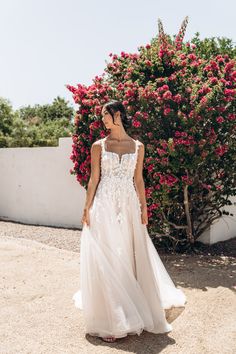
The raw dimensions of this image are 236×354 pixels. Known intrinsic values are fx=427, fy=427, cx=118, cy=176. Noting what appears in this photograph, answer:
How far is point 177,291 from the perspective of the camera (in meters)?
4.50

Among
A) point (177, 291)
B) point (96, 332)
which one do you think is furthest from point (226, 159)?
point (96, 332)

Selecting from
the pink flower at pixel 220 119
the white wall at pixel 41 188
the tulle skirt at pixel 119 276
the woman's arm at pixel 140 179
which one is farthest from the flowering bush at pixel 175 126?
the tulle skirt at pixel 119 276

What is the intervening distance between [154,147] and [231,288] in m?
2.31

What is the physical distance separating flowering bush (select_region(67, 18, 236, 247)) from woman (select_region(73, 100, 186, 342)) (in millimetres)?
A: 2097

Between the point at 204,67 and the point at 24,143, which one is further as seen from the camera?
the point at 24,143

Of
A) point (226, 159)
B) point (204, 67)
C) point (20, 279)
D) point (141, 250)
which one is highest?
point (204, 67)

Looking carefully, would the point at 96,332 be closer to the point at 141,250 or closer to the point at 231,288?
the point at 141,250

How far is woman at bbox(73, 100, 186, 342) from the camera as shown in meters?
3.72

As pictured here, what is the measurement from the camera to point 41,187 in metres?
10.7

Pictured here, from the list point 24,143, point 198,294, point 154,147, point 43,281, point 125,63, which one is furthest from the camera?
point 24,143

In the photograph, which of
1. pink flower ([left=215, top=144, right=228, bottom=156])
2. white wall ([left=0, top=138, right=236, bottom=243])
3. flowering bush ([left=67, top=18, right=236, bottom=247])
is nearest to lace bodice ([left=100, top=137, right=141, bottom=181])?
flowering bush ([left=67, top=18, right=236, bottom=247])

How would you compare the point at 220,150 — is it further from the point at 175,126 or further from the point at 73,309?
the point at 73,309

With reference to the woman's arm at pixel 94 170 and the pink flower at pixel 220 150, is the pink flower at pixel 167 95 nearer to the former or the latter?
the pink flower at pixel 220 150

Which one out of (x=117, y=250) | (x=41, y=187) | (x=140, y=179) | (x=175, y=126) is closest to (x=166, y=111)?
(x=175, y=126)
